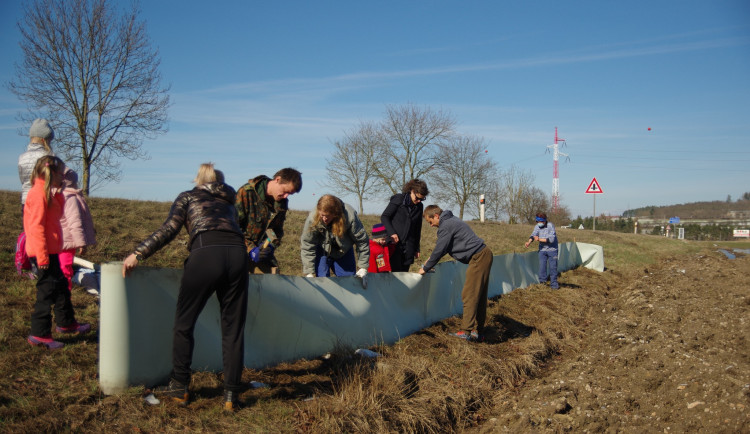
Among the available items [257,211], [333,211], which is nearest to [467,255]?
[333,211]

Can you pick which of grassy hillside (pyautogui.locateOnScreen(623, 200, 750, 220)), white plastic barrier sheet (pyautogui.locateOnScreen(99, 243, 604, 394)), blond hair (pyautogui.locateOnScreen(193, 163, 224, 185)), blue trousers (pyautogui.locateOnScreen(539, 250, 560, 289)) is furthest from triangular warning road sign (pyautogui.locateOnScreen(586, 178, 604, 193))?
grassy hillside (pyautogui.locateOnScreen(623, 200, 750, 220))

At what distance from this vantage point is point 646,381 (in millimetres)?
5215

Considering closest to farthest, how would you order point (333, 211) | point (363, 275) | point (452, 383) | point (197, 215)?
point (197, 215)
point (452, 383)
point (333, 211)
point (363, 275)

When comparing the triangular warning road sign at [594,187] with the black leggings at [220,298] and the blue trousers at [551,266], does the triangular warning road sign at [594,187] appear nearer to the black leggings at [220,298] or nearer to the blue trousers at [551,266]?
the blue trousers at [551,266]

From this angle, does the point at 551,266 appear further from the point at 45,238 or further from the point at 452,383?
the point at 45,238

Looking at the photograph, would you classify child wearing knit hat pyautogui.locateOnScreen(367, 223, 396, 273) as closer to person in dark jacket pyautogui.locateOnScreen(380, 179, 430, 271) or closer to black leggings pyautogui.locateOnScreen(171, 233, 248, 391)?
person in dark jacket pyautogui.locateOnScreen(380, 179, 430, 271)

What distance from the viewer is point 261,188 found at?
5.12m

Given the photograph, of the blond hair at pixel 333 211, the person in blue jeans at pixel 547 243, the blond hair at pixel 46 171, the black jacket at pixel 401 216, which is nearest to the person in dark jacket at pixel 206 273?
the blond hair at pixel 46 171

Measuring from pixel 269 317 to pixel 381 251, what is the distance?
2506 mm

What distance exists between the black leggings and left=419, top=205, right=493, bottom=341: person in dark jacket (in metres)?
3.20

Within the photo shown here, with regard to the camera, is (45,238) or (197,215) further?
(45,238)

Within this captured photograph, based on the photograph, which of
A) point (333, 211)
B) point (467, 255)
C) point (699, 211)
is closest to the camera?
point (333, 211)

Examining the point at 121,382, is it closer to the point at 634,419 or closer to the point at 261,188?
the point at 261,188

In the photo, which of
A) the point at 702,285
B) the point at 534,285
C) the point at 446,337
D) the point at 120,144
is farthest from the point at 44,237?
the point at 120,144
